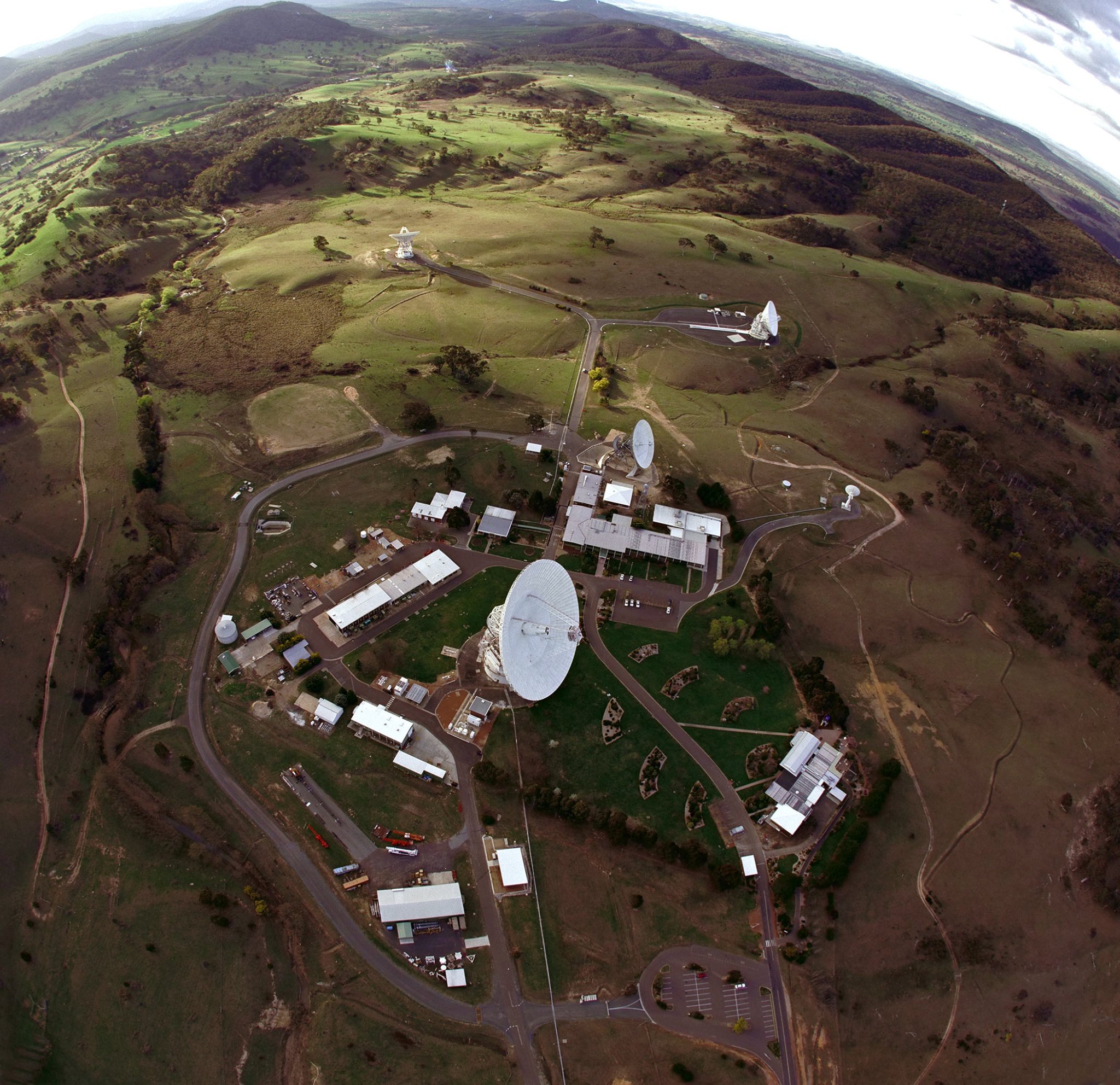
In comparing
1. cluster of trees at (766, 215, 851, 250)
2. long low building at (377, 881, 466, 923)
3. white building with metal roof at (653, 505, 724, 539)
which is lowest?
cluster of trees at (766, 215, 851, 250)

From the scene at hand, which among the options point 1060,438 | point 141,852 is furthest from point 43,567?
point 1060,438

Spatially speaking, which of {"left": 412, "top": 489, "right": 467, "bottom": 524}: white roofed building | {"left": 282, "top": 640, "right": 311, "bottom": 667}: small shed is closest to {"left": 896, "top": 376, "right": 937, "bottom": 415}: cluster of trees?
{"left": 412, "top": 489, "right": 467, "bottom": 524}: white roofed building

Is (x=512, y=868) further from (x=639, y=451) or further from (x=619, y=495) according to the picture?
(x=639, y=451)

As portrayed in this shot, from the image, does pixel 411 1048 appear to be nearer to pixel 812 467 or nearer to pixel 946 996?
pixel 946 996

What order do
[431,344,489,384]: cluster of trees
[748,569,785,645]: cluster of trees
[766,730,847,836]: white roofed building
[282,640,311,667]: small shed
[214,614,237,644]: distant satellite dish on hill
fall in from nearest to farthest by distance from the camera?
[766,730,847,836]: white roofed building, [282,640,311,667]: small shed, [214,614,237,644]: distant satellite dish on hill, [748,569,785,645]: cluster of trees, [431,344,489,384]: cluster of trees

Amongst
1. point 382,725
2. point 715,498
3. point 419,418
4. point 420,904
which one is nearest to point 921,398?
point 715,498

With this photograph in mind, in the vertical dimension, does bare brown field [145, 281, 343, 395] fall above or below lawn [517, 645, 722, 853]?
below

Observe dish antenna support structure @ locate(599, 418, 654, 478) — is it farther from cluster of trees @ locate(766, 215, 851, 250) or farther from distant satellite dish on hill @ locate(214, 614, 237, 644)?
cluster of trees @ locate(766, 215, 851, 250)
